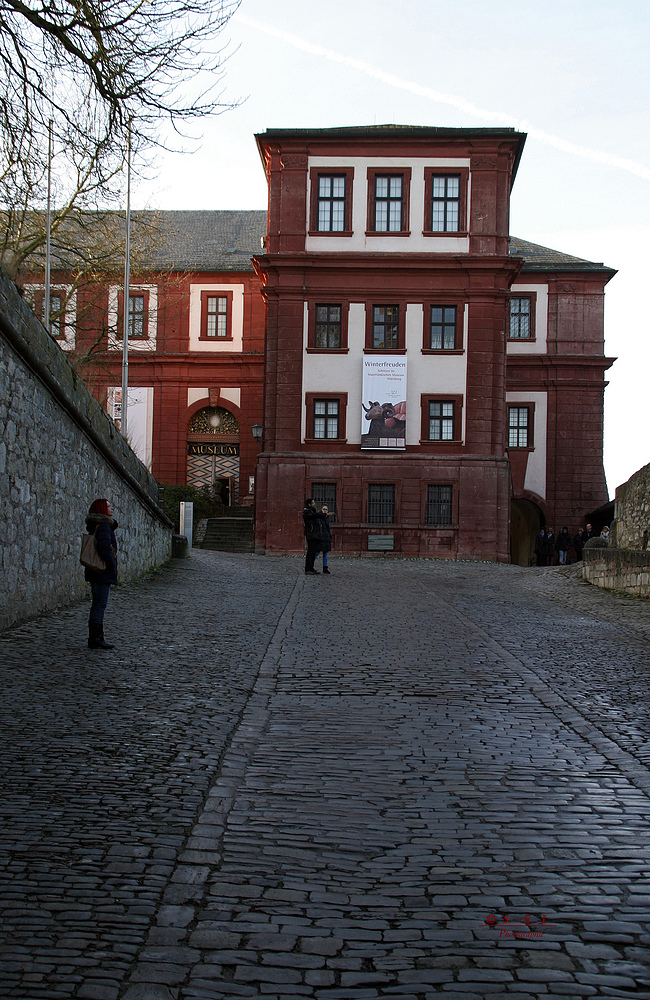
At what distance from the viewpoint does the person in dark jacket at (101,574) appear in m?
10.4

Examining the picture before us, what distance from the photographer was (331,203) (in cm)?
3566

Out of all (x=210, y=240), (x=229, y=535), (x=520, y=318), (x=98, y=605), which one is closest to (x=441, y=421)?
(x=229, y=535)

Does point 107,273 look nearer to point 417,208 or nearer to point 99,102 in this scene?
point 417,208

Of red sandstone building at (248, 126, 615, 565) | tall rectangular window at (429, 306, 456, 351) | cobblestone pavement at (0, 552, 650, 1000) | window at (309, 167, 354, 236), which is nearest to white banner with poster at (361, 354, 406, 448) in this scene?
red sandstone building at (248, 126, 615, 565)

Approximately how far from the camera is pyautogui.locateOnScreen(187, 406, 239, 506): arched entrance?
4675cm

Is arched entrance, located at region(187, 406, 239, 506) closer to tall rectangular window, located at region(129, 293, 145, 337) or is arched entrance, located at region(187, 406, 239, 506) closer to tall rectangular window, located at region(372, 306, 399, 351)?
tall rectangular window, located at region(129, 293, 145, 337)

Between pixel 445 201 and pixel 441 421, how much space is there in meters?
7.87

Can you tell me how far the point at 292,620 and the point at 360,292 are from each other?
929 inches

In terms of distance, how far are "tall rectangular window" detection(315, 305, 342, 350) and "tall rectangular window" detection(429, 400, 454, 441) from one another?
13.6 feet

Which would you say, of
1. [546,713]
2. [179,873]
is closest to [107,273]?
[546,713]

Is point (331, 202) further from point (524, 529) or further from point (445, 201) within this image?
point (524, 529)

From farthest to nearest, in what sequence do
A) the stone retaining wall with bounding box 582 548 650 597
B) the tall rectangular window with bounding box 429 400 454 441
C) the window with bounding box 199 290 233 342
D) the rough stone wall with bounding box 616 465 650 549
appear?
the window with bounding box 199 290 233 342
the tall rectangular window with bounding box 429 400 454 441
the rough stone wall with bounding box 616 465 650 549
the stone retaining wall with bounding box 582 548 650 597

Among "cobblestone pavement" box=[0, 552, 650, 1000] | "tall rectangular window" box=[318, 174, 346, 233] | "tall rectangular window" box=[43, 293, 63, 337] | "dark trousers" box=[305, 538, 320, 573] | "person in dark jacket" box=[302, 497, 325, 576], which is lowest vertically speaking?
"cobblestone pavement" box=[0, 552, 650, 1000]

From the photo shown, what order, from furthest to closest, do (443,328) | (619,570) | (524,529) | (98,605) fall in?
(524,529)
(443,328)
(619,570)
(98,605)
